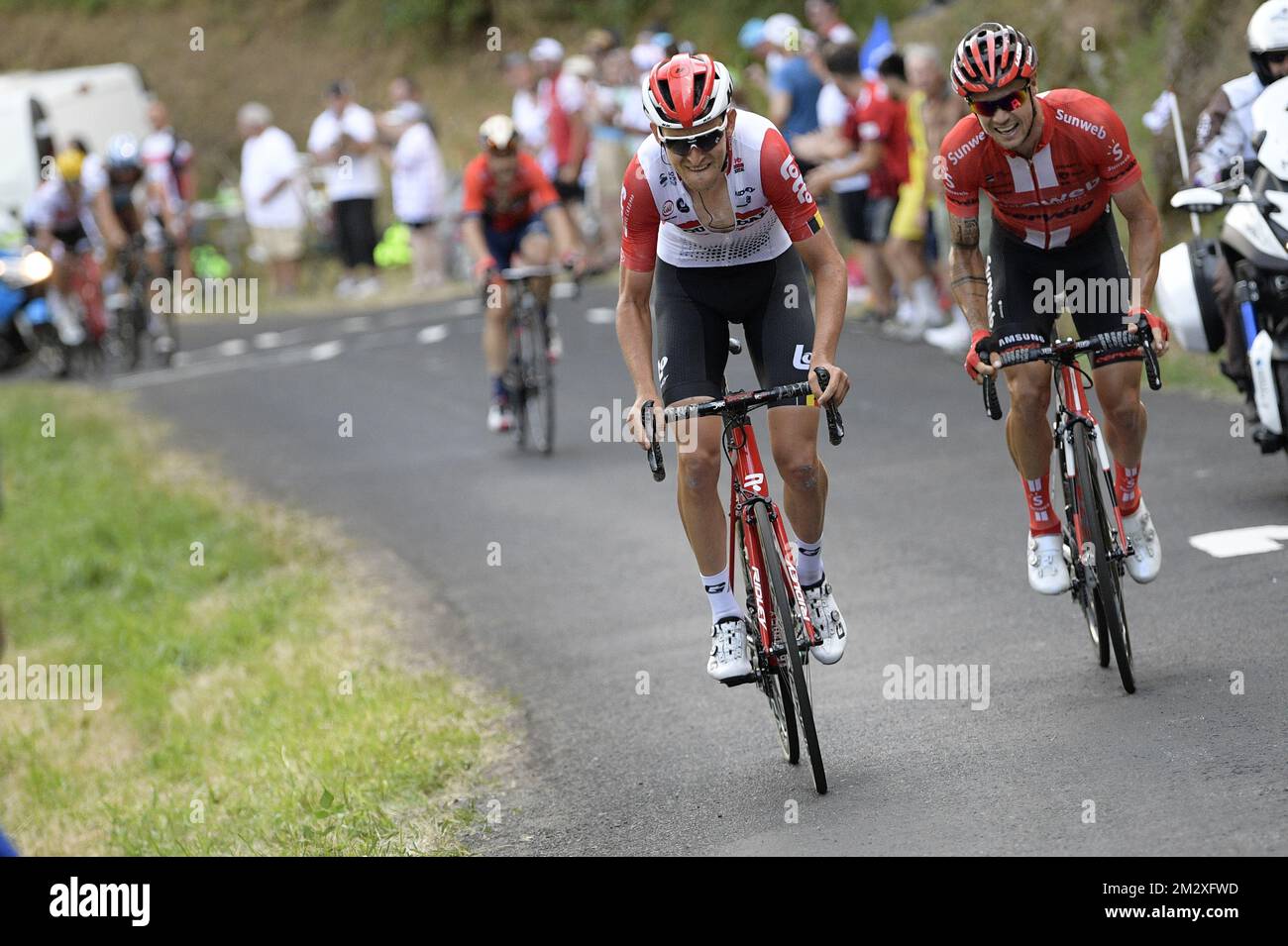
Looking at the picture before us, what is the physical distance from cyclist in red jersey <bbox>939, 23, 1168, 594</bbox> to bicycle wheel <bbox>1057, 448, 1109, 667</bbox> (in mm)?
95

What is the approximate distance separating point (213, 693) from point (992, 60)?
5203 millimetres

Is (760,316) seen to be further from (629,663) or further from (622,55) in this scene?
(622,55)

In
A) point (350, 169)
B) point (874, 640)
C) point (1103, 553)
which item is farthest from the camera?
point (350, 169)

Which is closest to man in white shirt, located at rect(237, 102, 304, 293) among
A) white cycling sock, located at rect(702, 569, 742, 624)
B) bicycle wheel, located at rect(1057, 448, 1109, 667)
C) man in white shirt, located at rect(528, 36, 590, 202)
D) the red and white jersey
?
man in white shirt, located at rect(528, 36, 590, 202)

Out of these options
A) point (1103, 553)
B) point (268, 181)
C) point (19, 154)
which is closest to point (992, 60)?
point (1103, 553)

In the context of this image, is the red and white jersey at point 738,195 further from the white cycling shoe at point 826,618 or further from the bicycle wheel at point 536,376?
the bicycle wheel at point 536,376

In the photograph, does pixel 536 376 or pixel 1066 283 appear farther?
pixel 536 376

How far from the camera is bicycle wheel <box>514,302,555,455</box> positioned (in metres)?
13.6

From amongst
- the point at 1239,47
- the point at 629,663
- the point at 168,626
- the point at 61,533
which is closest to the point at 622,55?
the point at 1239,47

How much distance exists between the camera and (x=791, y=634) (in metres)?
6.16

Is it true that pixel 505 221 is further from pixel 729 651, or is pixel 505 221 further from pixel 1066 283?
pixel 729 651

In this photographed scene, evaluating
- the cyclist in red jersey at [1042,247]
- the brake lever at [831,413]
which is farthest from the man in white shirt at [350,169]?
the brake lever at [831,413]

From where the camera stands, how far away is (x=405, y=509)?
→ 1288 centimetres
